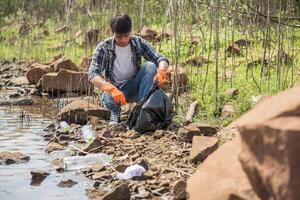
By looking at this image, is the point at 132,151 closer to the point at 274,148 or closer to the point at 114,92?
the point at 114,92

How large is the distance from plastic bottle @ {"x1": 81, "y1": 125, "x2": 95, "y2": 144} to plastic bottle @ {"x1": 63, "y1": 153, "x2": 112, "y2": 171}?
1.31 ft

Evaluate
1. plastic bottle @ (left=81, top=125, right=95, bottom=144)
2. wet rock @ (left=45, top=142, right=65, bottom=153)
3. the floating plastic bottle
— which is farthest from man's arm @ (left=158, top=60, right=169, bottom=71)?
the floating plastic bottle

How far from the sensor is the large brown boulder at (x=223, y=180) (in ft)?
9.41

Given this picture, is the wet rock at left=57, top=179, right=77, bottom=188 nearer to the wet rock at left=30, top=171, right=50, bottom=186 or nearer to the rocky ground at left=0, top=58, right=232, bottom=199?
the rocky ground at left=0, top=58, right=232, bottom=199

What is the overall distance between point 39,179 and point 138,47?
2.00 m

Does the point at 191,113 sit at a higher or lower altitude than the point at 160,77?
lower

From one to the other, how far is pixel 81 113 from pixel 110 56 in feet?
2.37

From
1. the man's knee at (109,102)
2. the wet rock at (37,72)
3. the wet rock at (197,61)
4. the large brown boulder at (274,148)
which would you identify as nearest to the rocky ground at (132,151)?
the man's knee at (109,102)

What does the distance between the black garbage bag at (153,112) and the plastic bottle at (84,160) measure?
79 cm

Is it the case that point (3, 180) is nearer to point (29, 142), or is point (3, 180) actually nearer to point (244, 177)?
point (29, 142)

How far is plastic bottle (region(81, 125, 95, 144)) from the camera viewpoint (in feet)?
17.2

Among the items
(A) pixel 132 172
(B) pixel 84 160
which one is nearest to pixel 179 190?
(A) pixel 132 172

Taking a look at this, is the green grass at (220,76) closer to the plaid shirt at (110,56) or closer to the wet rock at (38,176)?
the plaid shirt at (110,56)

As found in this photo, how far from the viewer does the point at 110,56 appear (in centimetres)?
577
